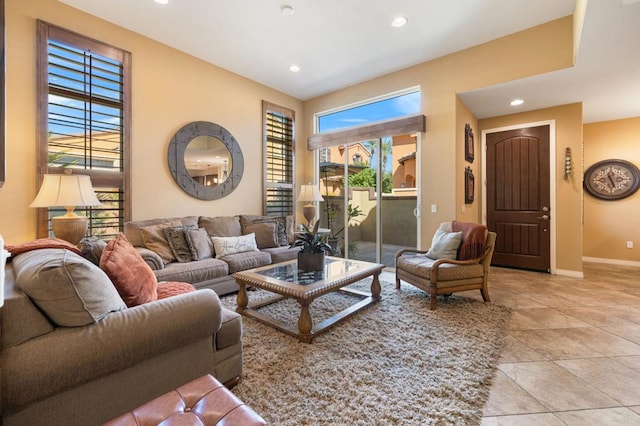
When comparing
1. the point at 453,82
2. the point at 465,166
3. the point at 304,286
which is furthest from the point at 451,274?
the point at 453,82

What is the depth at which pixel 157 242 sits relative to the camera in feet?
10.4

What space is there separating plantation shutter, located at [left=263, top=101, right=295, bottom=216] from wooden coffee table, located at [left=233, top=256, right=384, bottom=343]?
2275mm

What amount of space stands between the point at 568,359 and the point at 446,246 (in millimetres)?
1443

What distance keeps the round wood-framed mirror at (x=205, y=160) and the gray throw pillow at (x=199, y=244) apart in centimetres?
83

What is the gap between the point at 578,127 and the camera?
13.8ft

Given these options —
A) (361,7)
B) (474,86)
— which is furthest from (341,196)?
(361,7)

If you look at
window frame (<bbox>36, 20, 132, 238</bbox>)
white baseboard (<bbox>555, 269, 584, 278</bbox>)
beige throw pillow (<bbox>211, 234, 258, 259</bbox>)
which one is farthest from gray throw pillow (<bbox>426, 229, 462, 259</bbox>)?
window frame (<bbox>36, 20, 132, 238</bbox>)

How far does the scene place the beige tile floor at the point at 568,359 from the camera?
5.07 feet

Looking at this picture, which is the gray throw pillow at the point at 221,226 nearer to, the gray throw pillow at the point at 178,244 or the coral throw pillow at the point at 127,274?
the gray throw pillow at the point at 178,244

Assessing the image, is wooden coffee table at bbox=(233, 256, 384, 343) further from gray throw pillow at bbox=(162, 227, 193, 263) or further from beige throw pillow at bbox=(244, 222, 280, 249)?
beige throw pillow at bbox=(244, 222, 280, 249)

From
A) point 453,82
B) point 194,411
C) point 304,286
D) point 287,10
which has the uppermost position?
point 287,10

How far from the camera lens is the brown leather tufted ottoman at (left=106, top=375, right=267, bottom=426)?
0.95 meters

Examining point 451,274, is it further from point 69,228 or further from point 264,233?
point 69,228

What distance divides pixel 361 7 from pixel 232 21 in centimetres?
147
